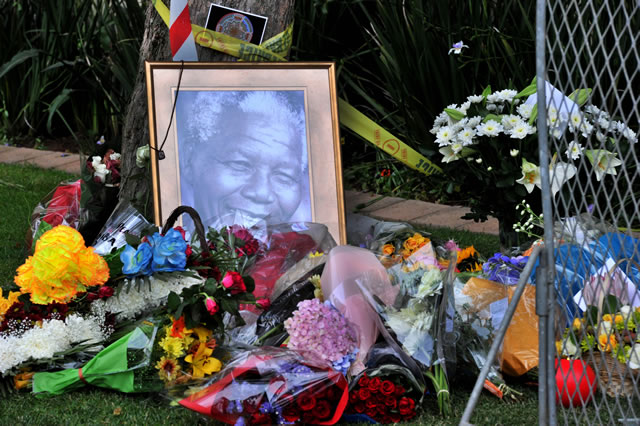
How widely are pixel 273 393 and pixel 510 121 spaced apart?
1507mm

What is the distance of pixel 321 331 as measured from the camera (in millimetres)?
2188

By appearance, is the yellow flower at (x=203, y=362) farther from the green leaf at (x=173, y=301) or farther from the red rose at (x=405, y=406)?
the red rose at (x=405, y=406)

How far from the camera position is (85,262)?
91.3 inches

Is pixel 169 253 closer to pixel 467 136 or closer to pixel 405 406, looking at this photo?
pixel 405 406

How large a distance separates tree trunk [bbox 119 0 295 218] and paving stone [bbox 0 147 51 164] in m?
2.16

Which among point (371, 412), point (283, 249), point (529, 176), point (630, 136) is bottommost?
point (371, 412)

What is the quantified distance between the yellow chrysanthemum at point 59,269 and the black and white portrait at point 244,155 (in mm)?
806

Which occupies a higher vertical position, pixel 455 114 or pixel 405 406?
pixel 455 114

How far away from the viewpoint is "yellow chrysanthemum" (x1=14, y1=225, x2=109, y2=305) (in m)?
2.28

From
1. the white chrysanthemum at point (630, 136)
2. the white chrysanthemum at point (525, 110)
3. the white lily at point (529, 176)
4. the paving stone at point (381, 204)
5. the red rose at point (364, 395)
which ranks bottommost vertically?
the red rose at point (364, 395)

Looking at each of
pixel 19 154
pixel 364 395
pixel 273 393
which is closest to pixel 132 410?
pixel 273 393

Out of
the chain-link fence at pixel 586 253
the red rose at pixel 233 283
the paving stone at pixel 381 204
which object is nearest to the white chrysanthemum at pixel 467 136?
the chain-link fence at pixel 586 253

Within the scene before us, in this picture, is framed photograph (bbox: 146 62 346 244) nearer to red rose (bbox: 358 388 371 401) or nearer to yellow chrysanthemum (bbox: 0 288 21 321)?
yellow chrysanthemum (bbox: 0 288 21 321)

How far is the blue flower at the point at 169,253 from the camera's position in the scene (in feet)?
7.73
